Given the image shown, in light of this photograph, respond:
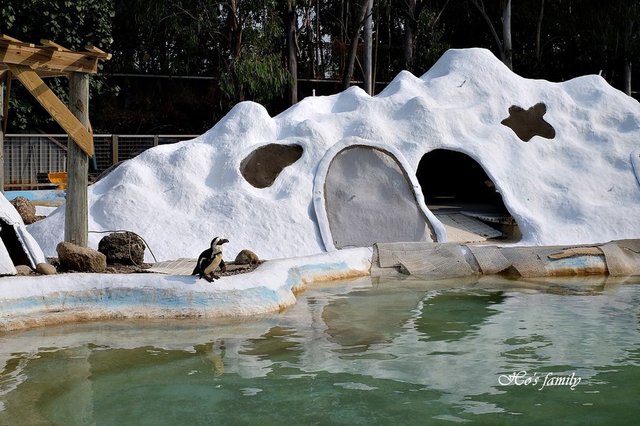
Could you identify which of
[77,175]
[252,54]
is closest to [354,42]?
[252,54]

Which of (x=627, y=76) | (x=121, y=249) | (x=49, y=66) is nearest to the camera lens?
(x=49, y=66)

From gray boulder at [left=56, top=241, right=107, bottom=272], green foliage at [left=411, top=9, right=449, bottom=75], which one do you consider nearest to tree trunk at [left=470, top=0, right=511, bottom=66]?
green foliage at [left=411, top=9, right=449, bottom=75]

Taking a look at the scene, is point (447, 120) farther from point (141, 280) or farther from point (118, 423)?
point (118, 423)

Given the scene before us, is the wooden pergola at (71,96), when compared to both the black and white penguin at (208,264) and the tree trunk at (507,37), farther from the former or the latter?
the tree trunk at (507,37)

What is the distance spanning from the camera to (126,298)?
8.45m

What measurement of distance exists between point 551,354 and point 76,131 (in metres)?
5.76

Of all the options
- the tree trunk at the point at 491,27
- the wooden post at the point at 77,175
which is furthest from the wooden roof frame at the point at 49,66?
the tree trunk at the point at 491,27

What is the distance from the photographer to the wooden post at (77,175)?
32.0ft

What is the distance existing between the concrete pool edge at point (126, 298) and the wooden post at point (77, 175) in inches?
61.4

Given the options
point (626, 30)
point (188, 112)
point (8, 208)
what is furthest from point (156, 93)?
point (8, 208)

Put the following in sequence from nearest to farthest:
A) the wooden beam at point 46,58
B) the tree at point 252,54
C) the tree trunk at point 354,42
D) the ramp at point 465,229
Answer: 1. the wooden beam at point 46,58
2. the ramp at point 465,229
3. the tree at point 252,54
4. the tree trunk at point 354,42

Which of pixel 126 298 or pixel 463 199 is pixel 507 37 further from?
pixel 126 298

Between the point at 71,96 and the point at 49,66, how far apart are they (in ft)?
1.79

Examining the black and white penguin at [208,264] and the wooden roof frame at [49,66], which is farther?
the wooden roof frame at [49,66]
